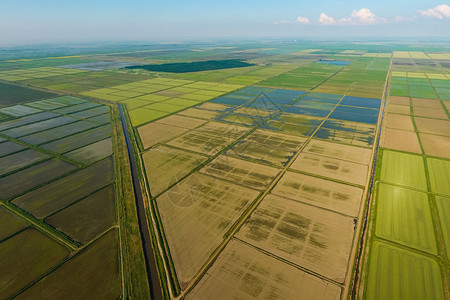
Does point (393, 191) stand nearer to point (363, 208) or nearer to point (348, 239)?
point (363, 208)

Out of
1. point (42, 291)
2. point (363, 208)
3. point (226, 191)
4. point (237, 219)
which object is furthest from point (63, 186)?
point (363, 208)

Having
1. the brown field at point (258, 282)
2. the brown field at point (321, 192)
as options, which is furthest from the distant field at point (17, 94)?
the brown field at point (321, 192)

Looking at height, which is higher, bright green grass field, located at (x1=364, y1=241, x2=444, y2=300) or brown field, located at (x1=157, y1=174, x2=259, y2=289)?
brown field, located at (x1=157, y1=174, x2=259, y2=289)

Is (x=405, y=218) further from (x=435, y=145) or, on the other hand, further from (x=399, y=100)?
(x=399, y=100)

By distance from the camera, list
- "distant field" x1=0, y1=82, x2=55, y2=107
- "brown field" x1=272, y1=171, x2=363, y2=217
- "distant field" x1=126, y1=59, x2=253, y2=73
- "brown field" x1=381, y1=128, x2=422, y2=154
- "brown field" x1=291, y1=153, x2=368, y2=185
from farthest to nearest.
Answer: "distant field" x1=126, y1=59, x2=253, y2=73 → "distant field" x1=0, y1=82, x2=55, y2=107 → "brown field" x1=381, y1=128, x2=422, y2=154 → "brown field" x1=291, y1=153, x2=368, y2=185 → "brown field" x1=272, y1=171, x2=363, y2=217

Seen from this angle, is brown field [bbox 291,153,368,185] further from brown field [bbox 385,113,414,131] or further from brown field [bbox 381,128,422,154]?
brown field [bbox 385,113,414,131]

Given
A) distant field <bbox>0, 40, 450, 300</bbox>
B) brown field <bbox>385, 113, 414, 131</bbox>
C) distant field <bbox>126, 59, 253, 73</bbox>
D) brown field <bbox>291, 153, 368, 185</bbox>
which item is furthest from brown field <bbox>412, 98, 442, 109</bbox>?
distant field <bbox>126, 59, 253, 73</bbox>

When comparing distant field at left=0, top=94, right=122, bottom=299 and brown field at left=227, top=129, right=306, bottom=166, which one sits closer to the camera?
distant field at left=0, top=94, right=122, bottom=299
